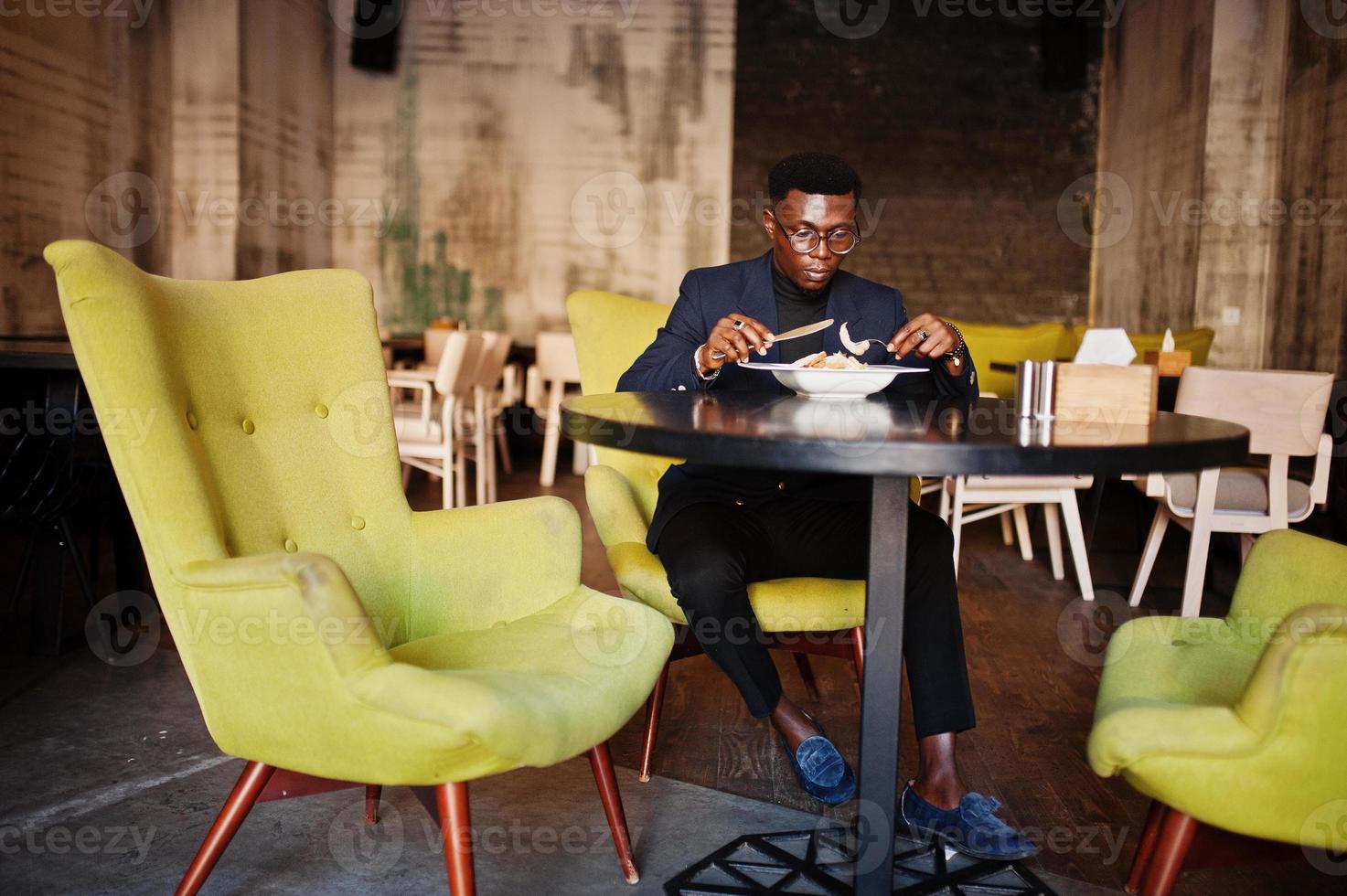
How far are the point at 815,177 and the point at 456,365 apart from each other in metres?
3.31

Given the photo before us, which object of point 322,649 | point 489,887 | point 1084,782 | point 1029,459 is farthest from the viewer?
point 1084,782

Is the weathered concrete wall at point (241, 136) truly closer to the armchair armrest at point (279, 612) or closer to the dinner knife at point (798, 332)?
the dinner knife at point (798, 332)

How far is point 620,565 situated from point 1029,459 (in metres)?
1.09

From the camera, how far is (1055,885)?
1896 mm

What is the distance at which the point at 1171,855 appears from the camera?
1.43 meters

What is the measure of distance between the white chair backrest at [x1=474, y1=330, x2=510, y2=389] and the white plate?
3.99 meters

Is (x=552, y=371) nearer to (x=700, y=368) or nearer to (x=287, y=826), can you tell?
(x=700, y=368)

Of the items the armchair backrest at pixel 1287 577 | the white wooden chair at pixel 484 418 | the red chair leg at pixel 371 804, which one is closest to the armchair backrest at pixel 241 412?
the red chair leg at pixel 371 804

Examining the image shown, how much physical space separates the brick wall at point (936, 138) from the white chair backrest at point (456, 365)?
4.56 metres

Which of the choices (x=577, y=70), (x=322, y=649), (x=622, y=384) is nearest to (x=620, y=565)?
(x=622, y=384)

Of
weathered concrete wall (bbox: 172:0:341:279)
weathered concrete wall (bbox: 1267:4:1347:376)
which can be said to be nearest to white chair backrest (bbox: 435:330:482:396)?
weathered concrete wall (bbox: 172:0:341:279)

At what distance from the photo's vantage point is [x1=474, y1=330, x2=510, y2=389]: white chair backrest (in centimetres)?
600

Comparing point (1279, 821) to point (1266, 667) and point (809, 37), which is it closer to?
point (1266, 667)

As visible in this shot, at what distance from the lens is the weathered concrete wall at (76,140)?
5438 mm
